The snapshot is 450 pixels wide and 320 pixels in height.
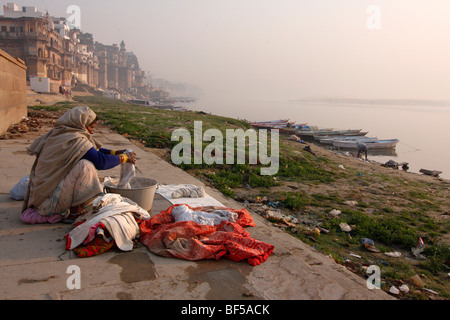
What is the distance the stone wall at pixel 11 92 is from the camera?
8594 mm

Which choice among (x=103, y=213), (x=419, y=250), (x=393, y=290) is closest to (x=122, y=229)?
(x=103, y=213)

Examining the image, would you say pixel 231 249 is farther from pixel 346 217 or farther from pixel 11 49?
pixel 11 49

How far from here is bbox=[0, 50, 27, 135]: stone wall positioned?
8594mm

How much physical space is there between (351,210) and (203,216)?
11.9 ft

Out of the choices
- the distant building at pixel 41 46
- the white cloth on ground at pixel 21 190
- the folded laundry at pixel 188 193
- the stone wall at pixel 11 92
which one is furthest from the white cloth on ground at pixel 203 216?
the distant building at pixel 41 46

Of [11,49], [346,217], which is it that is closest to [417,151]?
[346,217]

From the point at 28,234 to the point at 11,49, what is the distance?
5280 cm

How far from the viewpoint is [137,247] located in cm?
310

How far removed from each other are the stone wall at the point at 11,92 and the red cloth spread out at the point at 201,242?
731 centimetres

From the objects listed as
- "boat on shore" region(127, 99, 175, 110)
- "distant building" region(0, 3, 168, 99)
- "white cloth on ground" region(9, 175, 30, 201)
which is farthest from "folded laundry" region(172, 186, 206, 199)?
"distant building" region(0, 3, 168, 99)

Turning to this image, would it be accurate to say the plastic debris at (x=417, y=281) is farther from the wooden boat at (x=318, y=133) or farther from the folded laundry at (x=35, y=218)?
the wooden boat at (x=318, y=133)

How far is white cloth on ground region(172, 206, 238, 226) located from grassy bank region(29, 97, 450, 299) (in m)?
1.36

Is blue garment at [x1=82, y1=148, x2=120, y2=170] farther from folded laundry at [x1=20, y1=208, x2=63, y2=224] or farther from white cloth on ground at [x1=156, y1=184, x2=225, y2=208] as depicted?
white cloth on ground at [x1=156, y1=184, x2=225, y2=208]

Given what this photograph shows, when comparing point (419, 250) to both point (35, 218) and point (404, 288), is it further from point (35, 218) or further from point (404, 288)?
point (35, 218)
